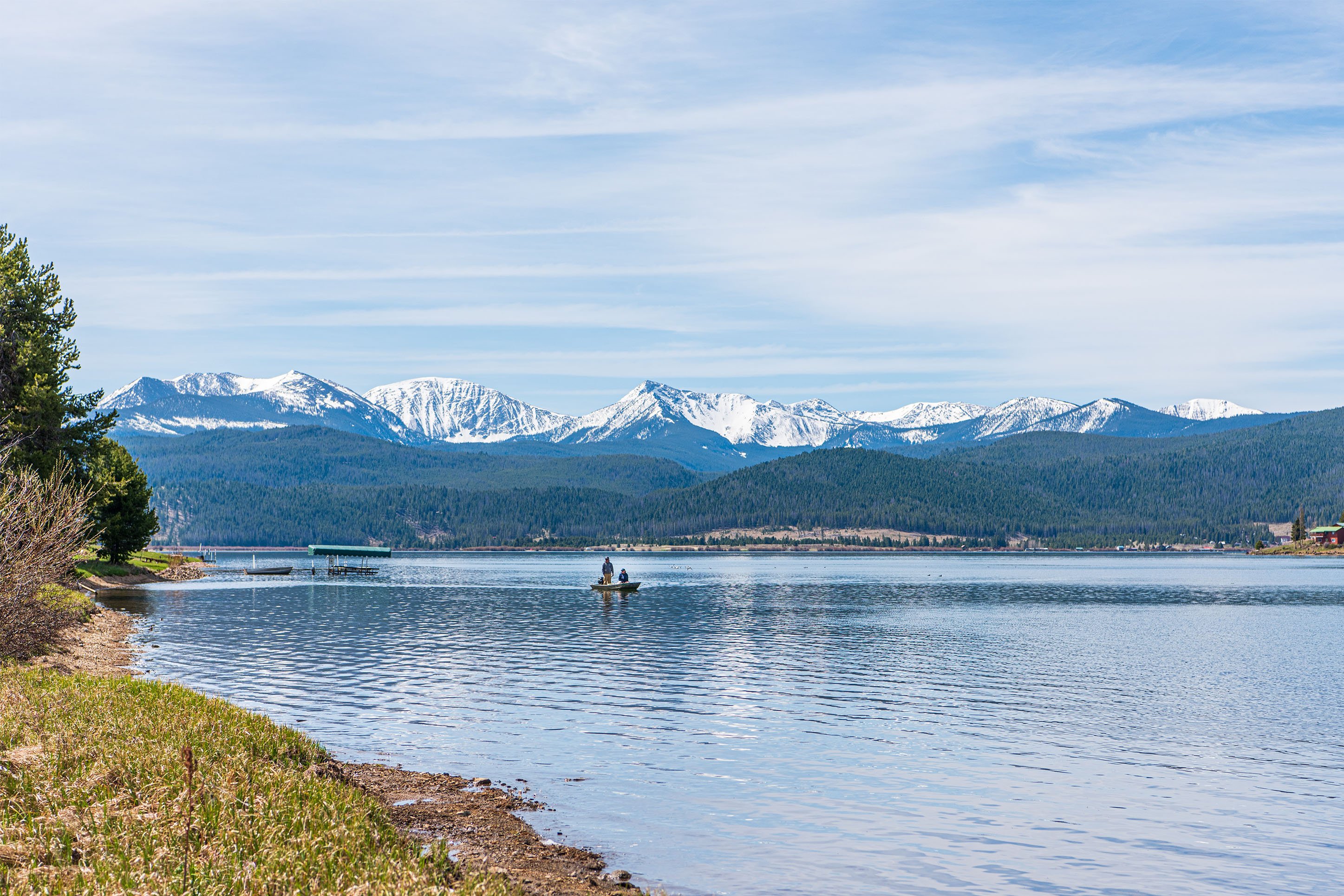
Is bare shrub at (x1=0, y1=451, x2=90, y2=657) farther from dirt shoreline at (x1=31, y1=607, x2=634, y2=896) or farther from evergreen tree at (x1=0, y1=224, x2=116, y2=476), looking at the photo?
evergreen tree at (x1=0, y1=224, x2=116, y2=476)

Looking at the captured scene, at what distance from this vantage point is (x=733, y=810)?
26188mm

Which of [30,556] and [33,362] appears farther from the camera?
[33,362]

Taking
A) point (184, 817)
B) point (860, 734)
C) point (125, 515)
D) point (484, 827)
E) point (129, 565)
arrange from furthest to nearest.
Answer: point (129, 565) < point (125, 515) < point (860, 734) < point (484, 827) < point (184, 817)

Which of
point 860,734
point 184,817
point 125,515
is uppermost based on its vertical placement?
point 125,515

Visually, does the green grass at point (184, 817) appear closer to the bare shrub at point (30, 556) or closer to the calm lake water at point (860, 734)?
the calm lake water at point (860, 734)

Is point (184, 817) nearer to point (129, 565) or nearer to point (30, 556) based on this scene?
point (30, 556)

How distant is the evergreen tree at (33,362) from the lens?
231ft

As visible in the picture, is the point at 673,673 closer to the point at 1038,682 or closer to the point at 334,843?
the point at 1038,682

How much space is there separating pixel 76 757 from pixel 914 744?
2412 centimetres

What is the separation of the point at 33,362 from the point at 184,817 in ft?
212

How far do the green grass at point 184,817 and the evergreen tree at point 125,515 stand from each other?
3304 inches

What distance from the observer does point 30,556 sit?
36531mm

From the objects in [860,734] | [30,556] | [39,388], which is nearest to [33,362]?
A: [39,388]

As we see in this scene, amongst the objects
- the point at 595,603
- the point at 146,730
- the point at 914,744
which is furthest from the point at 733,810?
the point at 595,603
